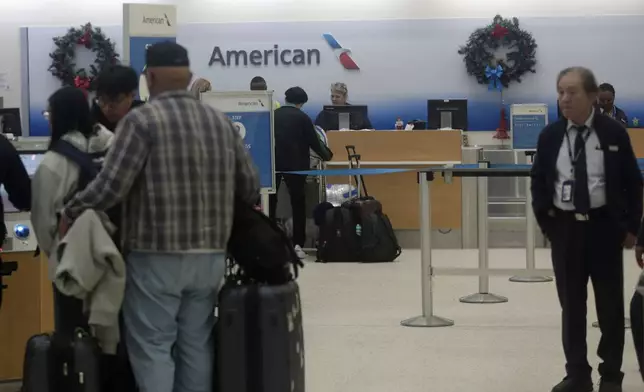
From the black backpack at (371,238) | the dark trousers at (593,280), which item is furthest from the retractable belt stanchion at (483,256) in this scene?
the dark trousers at (593,280)

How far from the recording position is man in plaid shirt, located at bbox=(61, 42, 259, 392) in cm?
337

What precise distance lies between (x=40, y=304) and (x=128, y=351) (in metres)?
1.64

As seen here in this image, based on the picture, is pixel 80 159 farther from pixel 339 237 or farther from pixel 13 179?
pixel 339 237

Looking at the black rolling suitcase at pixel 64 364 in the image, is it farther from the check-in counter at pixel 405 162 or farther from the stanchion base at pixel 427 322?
the check-in counter at pixel 405 162

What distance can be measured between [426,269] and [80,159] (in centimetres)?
313

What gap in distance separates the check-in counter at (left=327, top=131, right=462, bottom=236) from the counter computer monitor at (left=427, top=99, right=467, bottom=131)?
3.23ft

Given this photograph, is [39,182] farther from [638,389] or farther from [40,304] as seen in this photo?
[638,389]

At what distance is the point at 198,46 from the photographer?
14.2 metres

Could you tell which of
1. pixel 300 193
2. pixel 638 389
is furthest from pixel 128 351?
pixel 300 193

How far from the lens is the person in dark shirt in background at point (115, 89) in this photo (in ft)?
12.9

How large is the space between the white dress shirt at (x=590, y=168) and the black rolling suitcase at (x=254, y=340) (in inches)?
57.5

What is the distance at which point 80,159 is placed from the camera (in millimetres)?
3730

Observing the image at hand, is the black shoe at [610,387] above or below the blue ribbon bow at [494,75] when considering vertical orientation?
below

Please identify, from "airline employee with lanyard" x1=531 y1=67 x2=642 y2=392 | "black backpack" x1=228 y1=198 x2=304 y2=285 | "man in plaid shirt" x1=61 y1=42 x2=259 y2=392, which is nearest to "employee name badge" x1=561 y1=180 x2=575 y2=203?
"airline employee with lanyard" x1=531 y1=67 x2=642 y2=392
